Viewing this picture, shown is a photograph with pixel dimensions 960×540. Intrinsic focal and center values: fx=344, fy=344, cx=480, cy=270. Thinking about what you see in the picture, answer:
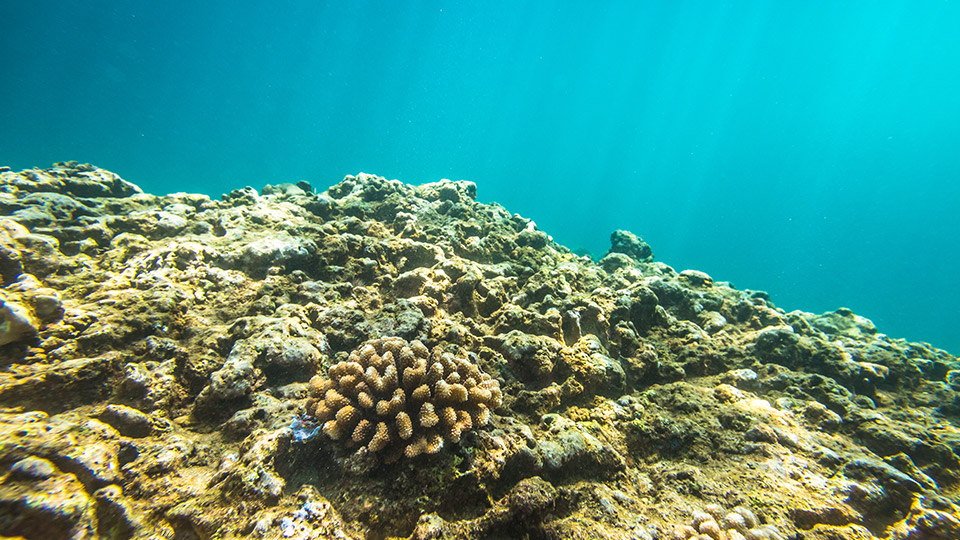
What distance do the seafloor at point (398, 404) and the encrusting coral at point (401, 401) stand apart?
0.02 meters

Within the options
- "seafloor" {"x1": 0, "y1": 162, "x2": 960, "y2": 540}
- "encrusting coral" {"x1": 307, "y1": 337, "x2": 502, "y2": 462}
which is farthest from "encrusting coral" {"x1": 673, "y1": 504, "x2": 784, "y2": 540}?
"encrusting coral" {"x1": 307, "y1": 337, "x2": 502, "y2": 462}

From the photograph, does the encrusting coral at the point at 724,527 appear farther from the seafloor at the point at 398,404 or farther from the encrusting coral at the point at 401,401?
the encrusting coral at the point at 401,401

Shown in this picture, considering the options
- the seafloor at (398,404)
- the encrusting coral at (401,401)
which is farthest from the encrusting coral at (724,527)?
the encrusting coral at (401,401)

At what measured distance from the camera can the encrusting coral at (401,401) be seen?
302 centimetres

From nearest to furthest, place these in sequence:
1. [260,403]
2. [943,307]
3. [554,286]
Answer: [260,403], [554,286], [943,307]

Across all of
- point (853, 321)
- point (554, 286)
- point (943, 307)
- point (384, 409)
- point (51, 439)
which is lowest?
point (51, 439)

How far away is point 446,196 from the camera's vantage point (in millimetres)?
9766

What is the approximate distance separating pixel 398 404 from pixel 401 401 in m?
0.04

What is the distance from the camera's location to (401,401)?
123 inches

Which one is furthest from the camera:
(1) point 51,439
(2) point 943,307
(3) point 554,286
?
(2) point 943,307

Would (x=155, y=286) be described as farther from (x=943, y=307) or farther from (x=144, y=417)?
(x=943, y=307)

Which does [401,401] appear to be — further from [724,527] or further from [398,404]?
[724,527]

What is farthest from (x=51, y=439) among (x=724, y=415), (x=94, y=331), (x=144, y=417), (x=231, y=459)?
(x=724, y=415)

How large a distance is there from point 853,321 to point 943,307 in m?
140
